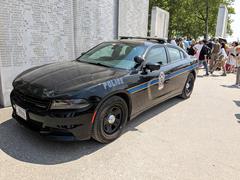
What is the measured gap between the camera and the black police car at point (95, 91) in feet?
8.75

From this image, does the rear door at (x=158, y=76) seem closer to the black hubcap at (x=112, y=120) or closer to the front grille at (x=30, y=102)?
the black hubcap at (x=112, y=120)

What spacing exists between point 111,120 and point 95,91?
63 cm

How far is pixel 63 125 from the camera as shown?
105 inches

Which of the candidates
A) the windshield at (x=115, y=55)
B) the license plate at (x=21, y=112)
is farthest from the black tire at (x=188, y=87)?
the license plate at (x=21, y=112)

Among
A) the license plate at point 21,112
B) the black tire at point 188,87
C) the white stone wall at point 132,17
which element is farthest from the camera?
the white stone wall at point 132,17

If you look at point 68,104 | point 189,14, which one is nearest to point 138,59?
point 68,104

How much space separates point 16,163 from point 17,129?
96 centimetres

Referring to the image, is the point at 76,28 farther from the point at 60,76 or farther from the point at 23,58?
the point at 60,76

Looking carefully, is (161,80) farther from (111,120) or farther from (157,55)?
(111,120)

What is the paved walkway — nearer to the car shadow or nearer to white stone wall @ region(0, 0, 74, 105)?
the car shadow


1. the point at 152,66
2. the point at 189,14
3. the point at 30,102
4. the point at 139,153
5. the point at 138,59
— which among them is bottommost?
the point at 139,153

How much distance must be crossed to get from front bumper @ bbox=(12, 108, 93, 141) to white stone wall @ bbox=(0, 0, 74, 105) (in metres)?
2.12

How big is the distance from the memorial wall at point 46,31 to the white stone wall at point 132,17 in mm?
549

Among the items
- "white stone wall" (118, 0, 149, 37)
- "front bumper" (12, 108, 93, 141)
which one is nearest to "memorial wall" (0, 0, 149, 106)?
"white stone wall" (118, 0, 149, 37)
